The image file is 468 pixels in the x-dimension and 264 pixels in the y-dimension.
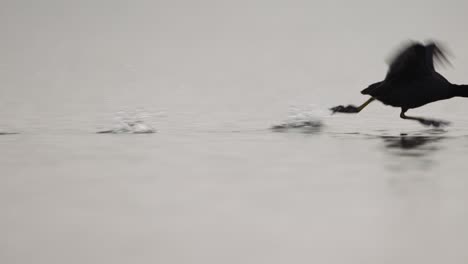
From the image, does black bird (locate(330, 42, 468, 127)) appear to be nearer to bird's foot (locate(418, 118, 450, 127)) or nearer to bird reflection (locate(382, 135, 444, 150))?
bird's foot (locate(418, 118, 450, 127))

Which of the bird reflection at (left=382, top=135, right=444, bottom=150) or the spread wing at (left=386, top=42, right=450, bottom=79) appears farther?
the spread wing at (left=386, top=42, right=450, bottom=79)

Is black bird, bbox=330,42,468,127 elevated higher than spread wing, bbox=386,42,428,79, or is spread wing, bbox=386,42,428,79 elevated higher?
spread wing, bbox=386,42,428,79

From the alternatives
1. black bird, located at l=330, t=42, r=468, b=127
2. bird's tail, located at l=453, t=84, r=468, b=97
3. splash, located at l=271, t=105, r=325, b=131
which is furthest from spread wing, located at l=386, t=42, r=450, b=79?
splash, located at l=271, t=105, r=325, b=131

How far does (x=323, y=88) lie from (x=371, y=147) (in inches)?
678

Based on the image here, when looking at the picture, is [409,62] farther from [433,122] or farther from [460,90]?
[460,90]

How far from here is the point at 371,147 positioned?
10.8 metres

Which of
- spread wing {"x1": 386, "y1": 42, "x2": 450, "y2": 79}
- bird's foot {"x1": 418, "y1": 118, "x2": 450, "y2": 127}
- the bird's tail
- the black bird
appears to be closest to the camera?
spread wing {"x1": 386, "y1": 42, "x2": 450, "y2": 79}

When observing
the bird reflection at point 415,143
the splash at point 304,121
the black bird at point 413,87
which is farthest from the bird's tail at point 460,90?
the splash at point 304,121

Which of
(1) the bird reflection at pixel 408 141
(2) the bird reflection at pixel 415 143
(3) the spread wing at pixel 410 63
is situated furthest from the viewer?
(3) the spread wing at pixel 410 63

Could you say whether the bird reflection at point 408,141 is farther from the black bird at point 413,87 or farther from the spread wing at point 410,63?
→ the spread wing at point 410,63

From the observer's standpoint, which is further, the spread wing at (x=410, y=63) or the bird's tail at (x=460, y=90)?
the bird's tail at (x=460, y=90)

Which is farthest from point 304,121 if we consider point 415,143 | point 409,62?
point 415,143

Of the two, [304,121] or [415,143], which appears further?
[304,121]

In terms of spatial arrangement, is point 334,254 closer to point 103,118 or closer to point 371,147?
point 371,147
